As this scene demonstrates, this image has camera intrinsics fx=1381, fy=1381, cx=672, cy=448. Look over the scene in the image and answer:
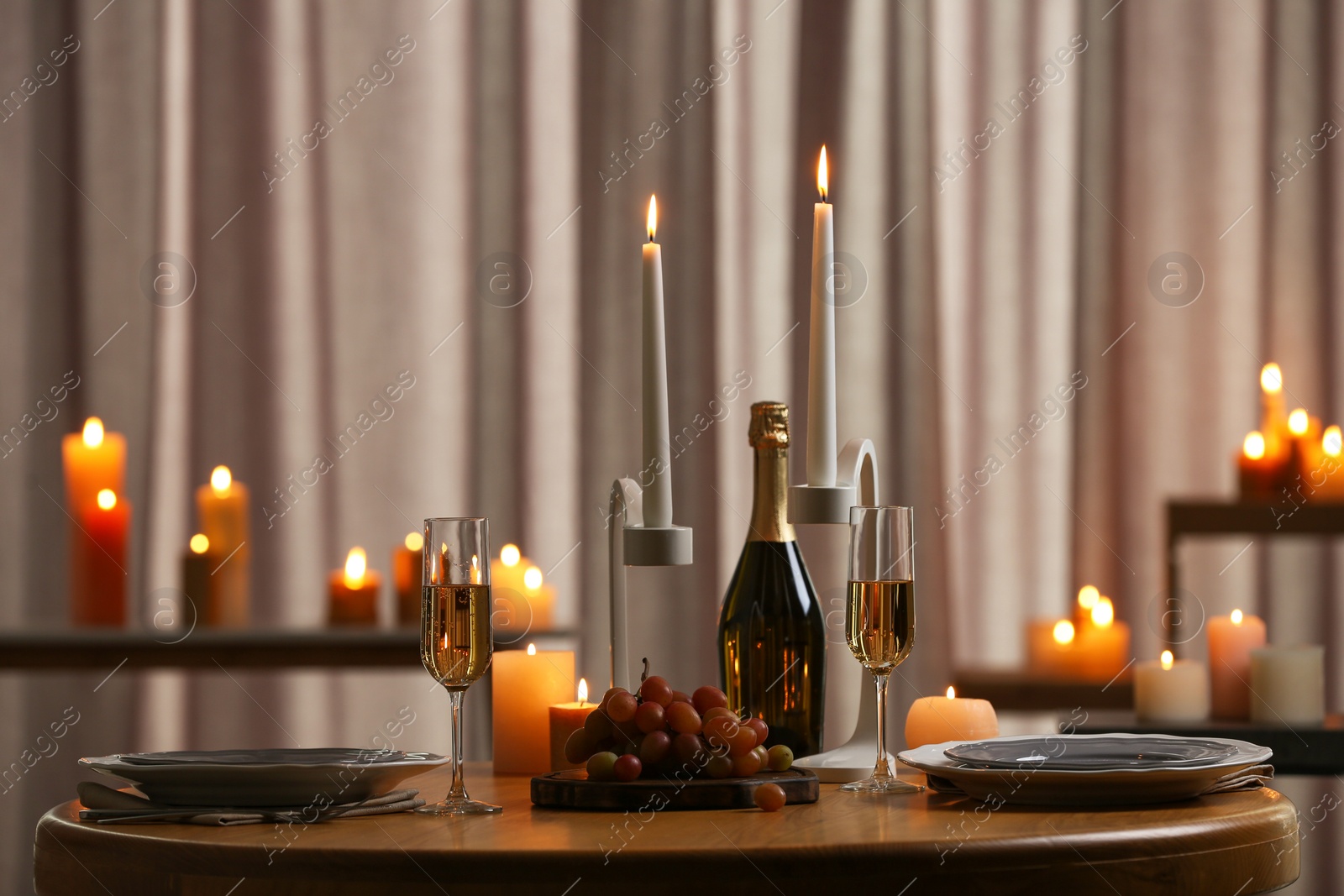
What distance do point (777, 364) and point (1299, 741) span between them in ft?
4.28

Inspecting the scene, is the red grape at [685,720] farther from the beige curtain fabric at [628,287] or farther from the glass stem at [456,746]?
the beige curtain fabric at [628,287]

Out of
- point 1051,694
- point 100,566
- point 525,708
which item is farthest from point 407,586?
point 525,708

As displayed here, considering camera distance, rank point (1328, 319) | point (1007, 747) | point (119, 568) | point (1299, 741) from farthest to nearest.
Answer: point (1328, 319), point (119, 568), point (1299, 741), point (1007, 747)

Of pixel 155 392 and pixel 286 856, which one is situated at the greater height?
pixel 155 392

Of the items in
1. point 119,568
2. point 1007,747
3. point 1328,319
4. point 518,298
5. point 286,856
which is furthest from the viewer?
point 518,298

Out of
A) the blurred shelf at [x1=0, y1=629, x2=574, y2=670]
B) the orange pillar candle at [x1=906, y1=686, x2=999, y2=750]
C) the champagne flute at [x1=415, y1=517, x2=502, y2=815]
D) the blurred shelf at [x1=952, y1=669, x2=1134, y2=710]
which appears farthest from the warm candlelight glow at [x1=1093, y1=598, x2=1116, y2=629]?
the champagne flute at [x1=415, y1=517, x2=502, y2=815]

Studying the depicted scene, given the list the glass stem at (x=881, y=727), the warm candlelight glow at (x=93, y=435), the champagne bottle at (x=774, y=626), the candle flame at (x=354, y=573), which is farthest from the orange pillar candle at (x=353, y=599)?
the glass stem at (x=881, y=727)

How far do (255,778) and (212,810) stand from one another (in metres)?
0.03

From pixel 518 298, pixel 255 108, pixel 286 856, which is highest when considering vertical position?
pixel 255 108

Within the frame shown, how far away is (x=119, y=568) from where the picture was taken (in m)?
2.14

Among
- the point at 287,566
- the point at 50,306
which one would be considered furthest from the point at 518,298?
the point at 50,306

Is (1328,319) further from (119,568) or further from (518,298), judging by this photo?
(119,568)

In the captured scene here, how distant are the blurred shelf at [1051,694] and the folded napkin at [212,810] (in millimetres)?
1556

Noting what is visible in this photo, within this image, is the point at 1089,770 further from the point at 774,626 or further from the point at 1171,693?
the point at 1171,693
